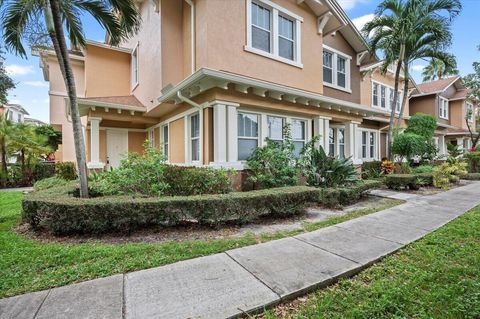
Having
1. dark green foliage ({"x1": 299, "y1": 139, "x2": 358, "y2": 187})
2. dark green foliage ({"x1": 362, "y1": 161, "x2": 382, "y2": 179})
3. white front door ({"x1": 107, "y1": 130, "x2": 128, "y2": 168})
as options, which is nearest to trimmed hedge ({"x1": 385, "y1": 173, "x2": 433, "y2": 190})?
dark green foliage ({"x1": 362, "y1": 161, "x2": 382, "y2": 179})

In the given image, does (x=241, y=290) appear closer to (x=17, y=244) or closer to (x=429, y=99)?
(x=17, y=244)

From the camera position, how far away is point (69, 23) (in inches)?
276

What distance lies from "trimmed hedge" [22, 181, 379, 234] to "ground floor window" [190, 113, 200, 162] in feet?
12.7

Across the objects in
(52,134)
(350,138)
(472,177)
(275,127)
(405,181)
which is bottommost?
(472,177)

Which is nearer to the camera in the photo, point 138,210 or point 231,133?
point 138,210

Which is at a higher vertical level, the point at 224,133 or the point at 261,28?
the point at 261,28

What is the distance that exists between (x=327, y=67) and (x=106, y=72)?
12.0 metres

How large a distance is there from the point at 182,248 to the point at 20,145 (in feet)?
44.4

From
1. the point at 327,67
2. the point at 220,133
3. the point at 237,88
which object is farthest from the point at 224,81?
the point at 327,67

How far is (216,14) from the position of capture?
25.8 ft

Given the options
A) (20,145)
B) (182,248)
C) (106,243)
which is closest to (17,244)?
(106,243)

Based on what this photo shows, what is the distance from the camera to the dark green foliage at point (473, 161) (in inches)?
658

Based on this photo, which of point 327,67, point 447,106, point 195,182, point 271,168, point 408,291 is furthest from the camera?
point 447,106

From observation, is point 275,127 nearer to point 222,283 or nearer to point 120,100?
point 222,283
